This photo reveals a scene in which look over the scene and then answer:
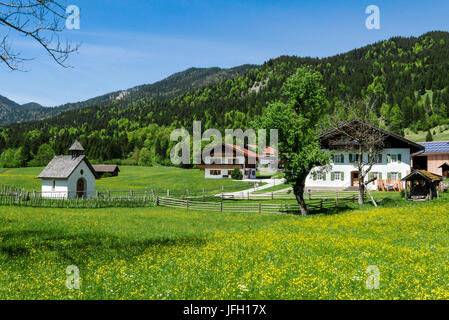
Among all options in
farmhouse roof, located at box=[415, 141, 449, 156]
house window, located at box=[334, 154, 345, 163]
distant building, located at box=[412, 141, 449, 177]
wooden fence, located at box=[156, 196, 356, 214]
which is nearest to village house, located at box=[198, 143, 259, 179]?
house window, located at box=[334, 154, 345, 163]

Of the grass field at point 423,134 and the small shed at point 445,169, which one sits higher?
the grass field at point 423,134

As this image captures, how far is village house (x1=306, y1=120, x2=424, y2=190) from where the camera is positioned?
4844cm

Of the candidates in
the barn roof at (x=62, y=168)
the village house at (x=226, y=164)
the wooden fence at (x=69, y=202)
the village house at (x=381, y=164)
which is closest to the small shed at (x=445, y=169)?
the village house at (x=381, y=164)

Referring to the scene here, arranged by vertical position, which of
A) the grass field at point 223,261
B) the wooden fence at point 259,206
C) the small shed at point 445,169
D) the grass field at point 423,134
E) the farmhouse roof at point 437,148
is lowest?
the wooden fence at point 259,206

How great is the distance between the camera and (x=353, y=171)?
51.4m

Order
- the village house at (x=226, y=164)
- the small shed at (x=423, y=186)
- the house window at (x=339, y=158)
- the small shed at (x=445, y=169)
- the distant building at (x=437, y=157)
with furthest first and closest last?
the village house at (x=226, y=164) → the distant building at (x=437, y=157) → the small shed at (x=445, y=169) → the house window at (x=339, y=158) → the small shed at (x=423, y=186)

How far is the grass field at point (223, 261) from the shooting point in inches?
335

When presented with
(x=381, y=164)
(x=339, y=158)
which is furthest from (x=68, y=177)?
(x=381, y=164)

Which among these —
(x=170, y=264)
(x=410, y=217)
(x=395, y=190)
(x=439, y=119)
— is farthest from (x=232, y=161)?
(x=439, y=119)

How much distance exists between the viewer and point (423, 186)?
37000 millimetres

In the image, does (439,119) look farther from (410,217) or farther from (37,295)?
(37,295)

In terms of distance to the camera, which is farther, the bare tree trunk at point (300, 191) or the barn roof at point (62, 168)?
the barn roof at point (62, 168)

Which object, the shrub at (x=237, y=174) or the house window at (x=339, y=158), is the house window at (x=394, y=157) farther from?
the shrub at (x=237, y=174)

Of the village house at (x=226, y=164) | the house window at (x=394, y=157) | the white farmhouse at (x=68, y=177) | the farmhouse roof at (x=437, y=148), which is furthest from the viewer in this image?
the village house at (x=226, y=164)
